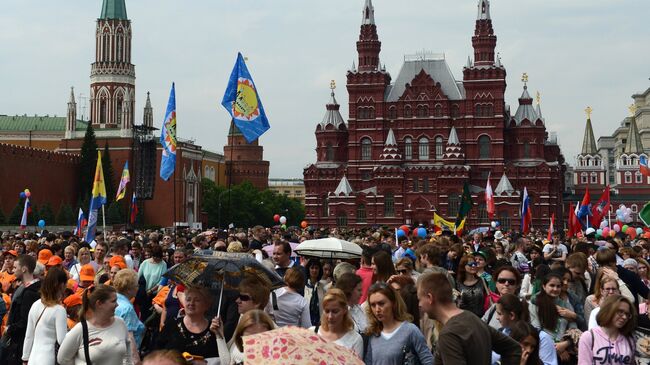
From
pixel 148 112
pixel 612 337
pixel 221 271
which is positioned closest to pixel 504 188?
pixel 148 112

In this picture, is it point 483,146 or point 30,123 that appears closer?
point 483,146

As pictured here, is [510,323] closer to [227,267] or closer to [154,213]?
[227,267]

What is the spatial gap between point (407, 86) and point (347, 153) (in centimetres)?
721

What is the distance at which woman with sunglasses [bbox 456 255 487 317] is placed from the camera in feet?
30.3

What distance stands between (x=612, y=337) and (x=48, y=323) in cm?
431

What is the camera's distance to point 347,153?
7769 centimetres

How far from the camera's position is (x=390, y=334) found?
6.49 m

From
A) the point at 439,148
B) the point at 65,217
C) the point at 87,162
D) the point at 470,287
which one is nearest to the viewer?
the point at 470,287

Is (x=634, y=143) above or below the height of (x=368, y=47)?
below

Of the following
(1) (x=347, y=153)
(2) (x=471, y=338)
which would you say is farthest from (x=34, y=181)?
(2) (x=471, y=338)

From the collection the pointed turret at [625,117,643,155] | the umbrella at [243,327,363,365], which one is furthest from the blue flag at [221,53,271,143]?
the pointed turret at [625,117,643,155]

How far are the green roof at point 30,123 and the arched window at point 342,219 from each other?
44230 mm

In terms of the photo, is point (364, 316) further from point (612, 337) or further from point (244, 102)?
point (244, 102)

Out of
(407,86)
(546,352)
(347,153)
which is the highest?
(407,86)
